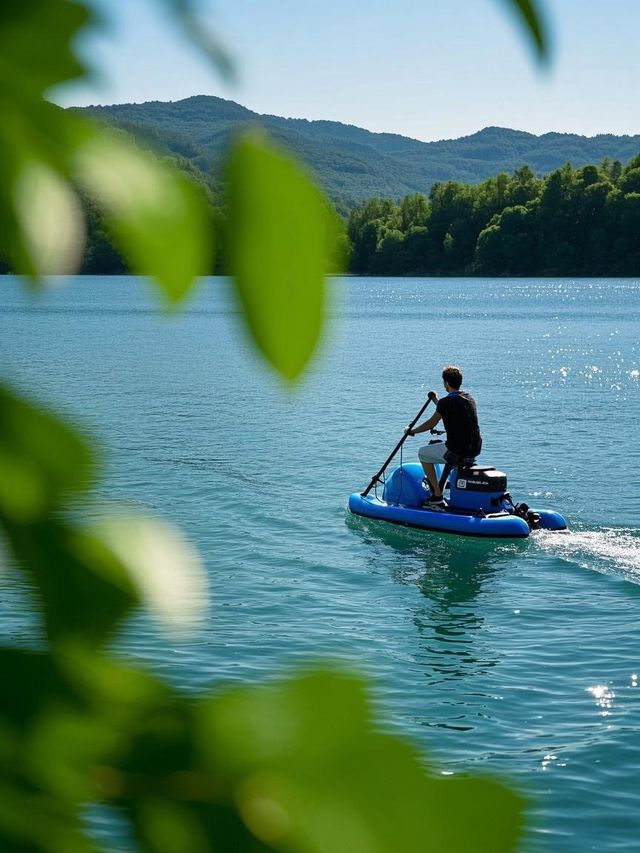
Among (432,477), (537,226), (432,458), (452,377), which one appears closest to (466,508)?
(432,477)

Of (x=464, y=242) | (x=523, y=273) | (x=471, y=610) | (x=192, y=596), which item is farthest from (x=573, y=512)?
(x=523, y=273)

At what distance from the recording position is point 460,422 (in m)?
15.6

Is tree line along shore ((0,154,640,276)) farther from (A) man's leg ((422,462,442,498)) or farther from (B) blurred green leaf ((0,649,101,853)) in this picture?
(B) blurred green leaf ((0,649,101,853))

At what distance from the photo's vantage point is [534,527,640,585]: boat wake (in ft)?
49.1

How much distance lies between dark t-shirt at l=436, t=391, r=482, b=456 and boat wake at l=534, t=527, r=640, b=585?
5.53ft

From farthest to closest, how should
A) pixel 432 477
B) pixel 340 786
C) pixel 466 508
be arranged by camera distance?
1. pixel 432 477
2. pixel 466 508
3. pixel 340 786

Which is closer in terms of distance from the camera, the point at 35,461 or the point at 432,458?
the point at 35,461

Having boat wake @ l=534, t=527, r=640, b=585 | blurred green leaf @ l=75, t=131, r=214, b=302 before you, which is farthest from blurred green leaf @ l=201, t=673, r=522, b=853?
boat wake @ l=534, t=527, r=640, b=585

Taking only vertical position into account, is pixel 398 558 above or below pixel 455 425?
below

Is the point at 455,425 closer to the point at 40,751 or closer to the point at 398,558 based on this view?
the point at 398,558

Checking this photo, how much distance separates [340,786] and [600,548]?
641 inches

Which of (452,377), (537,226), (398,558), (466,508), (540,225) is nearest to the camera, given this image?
(452,377)

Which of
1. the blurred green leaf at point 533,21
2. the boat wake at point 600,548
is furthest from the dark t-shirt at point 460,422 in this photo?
the blurred green leaf at point 533,21

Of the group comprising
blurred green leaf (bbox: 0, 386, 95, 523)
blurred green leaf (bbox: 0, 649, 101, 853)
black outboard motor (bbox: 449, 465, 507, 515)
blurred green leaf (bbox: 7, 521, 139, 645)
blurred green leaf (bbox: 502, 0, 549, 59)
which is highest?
blurred green leaf (bbox: 502, 0, 549, 59)
